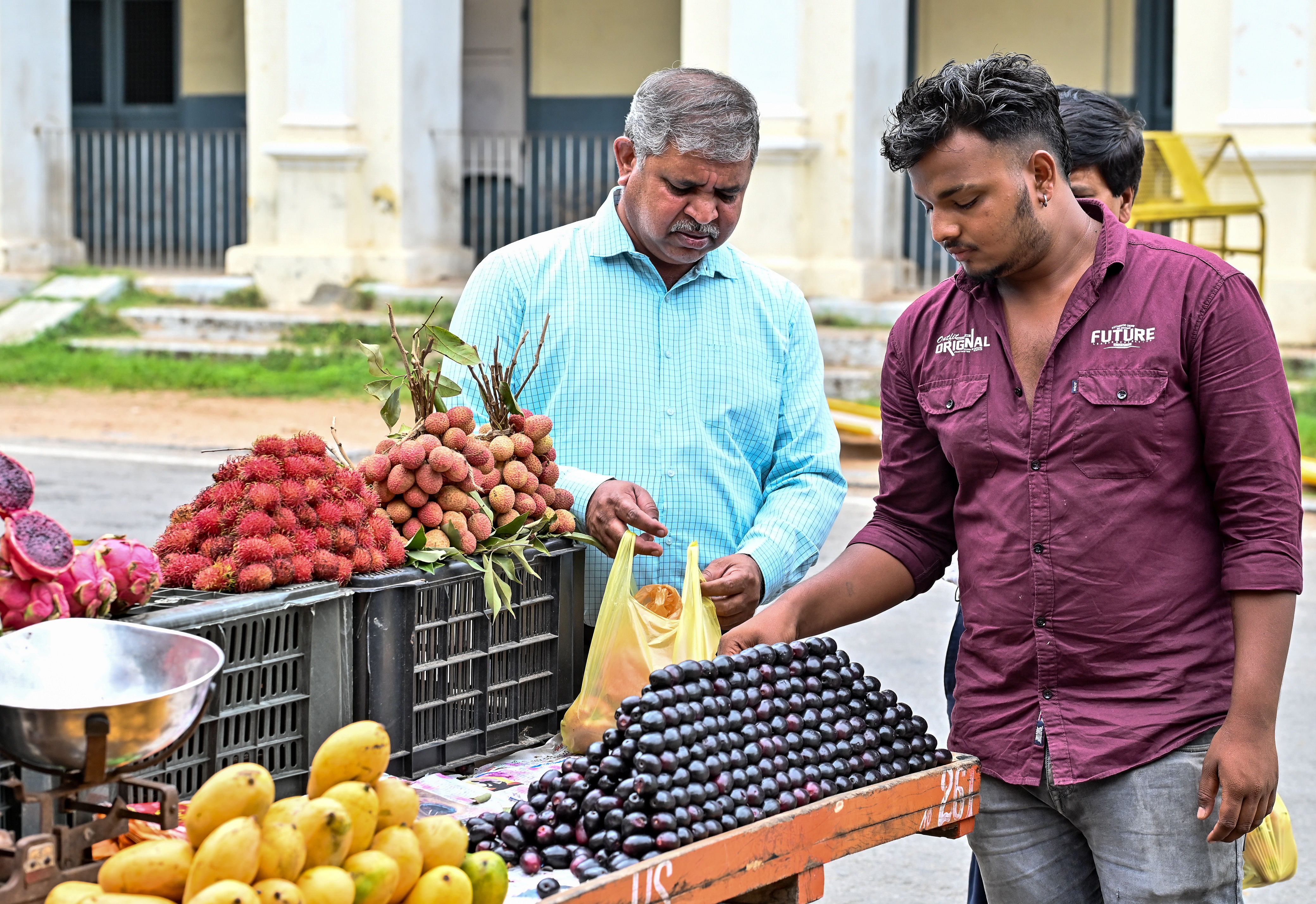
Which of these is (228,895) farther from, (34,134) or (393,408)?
(34,134)

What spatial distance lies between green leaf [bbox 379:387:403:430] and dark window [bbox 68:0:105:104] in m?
16.9

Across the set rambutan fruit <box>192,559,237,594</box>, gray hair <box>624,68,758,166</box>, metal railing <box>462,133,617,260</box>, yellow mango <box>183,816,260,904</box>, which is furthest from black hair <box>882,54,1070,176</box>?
metal railing <box>462,133,617,260</box>

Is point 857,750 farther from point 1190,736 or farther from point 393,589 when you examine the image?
point 393,589

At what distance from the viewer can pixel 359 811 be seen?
200 centimetres

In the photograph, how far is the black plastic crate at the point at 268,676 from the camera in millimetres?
2361

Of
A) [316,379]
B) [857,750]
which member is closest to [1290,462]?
[857,750]

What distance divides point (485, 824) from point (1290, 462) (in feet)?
4.63

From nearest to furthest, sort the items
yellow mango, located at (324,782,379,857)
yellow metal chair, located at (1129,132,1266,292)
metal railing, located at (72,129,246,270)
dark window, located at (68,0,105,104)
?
yellow mango, located at (324,782,379,857), yellow metal chair, located at (1129,132,1266,292), metal railing, located at (72,129,246,270), dark window, located at (68,0,105,104)

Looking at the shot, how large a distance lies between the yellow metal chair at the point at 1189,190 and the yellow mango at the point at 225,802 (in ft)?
31.4

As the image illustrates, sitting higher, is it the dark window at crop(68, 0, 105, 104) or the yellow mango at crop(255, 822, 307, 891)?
the dark window at crop(68, 0, 105, 104)

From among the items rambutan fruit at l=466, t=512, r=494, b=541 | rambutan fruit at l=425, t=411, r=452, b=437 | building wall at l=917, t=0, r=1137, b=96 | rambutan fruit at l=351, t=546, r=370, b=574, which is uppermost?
building wall at l=917, t=0, r=1137, b=96

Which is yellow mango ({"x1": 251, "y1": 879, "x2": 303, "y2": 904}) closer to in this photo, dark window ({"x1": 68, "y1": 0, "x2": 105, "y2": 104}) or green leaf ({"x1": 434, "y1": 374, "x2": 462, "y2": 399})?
green leaf ({"x1": 434, "y1": 374, "x2": 462, "y2": 399})

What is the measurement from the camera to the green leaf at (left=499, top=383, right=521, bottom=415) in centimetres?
310

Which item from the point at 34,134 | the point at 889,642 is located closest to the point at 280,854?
the point at 889,642
